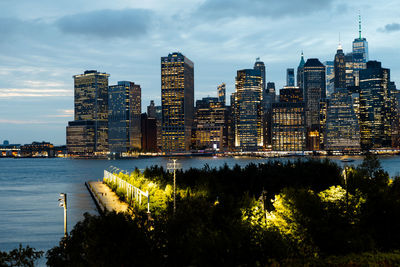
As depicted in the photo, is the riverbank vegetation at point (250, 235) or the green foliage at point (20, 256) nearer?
the green foliage at point (20, 256)

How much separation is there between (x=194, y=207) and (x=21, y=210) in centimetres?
5397

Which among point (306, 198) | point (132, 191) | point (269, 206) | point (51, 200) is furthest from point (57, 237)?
point (51, 200)

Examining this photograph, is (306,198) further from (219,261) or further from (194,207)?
(219,261)

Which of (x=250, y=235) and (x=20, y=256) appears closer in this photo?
(x=20, y=256)

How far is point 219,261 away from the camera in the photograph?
21.8m

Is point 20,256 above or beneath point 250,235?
above

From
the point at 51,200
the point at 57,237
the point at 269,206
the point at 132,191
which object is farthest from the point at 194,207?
the point at 51,200

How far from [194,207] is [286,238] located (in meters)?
6.20

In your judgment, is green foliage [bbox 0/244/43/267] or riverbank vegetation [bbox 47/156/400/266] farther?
riverbank vegetation [bbox 47/156/400/266]

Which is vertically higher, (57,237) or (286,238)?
(286,238)

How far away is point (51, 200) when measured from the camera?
298 ft

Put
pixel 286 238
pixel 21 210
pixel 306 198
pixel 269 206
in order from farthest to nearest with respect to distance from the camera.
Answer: pixel 21 210 < pixel 269 206 < pixel 306 198 < pixel 286 238

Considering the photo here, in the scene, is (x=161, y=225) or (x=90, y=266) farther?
(x=161, y=225)

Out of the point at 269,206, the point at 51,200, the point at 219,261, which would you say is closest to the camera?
the point at 219,261
